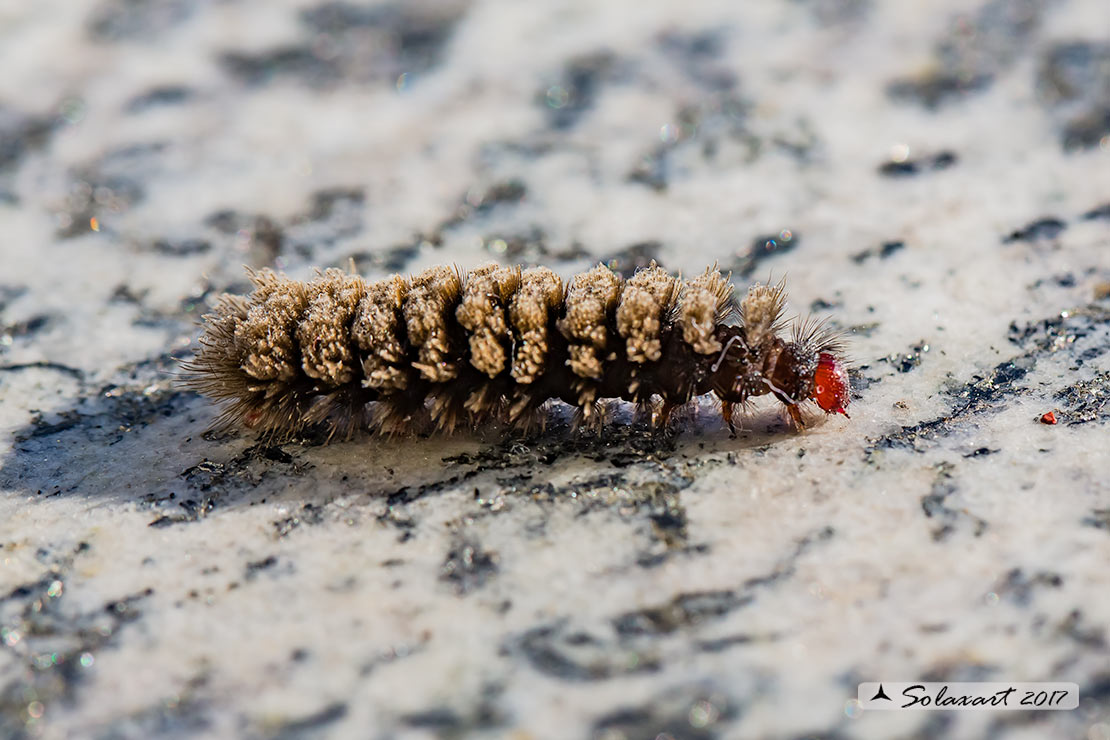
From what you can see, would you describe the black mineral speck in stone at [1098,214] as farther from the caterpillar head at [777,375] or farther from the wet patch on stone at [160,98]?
the wet patch on stone at [160,98]

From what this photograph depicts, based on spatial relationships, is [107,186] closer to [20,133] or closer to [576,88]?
[20,133]

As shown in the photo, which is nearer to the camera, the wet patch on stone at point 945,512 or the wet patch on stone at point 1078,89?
the wet patch on stone at point 945,512

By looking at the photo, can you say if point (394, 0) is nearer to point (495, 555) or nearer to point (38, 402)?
point (38, 402)

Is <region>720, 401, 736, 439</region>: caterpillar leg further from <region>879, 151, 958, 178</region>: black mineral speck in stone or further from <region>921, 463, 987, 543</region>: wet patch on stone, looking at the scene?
<region>879, 151, 958, 178</region>: black mineral speck in stone

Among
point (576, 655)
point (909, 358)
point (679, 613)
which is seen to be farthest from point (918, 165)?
point (576, 655)

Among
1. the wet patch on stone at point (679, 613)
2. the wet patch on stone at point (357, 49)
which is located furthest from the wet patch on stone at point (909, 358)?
the wet patch on stone at point (357, 49)

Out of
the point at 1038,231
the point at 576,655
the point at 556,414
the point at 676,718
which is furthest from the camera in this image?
the point at 1038,231
